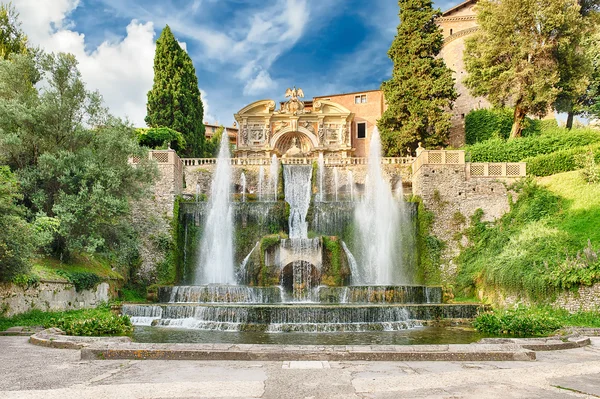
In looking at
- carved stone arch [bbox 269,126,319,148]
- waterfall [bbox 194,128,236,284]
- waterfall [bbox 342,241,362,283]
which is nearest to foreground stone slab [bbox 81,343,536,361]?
waterfall [bbox 342,241,362,283]

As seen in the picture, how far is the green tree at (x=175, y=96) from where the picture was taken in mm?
35688

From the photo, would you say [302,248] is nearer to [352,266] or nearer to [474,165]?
[352,266]

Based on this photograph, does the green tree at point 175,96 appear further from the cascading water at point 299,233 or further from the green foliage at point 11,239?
the green foliage at point 11,239

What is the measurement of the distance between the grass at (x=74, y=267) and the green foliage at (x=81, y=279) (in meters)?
0.30

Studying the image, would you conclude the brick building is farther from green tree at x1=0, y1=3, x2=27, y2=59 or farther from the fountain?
green tree at x1=0, y1=3, x2=27, y2=59

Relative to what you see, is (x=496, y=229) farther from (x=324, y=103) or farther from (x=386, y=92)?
(x=324, y=103)

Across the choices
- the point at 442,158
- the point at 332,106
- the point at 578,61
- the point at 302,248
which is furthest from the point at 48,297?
the point at 578,61

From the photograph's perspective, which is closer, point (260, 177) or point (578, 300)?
point (578, 300)

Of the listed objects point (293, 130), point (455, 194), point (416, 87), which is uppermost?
point (416, 87)

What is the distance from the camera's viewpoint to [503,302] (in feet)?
54.7

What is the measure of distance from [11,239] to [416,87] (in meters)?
27.2

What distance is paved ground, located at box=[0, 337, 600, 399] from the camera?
4965 millimetres

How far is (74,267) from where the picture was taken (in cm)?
1669

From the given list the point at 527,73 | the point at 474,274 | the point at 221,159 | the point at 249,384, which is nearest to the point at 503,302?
the point at 474,274
